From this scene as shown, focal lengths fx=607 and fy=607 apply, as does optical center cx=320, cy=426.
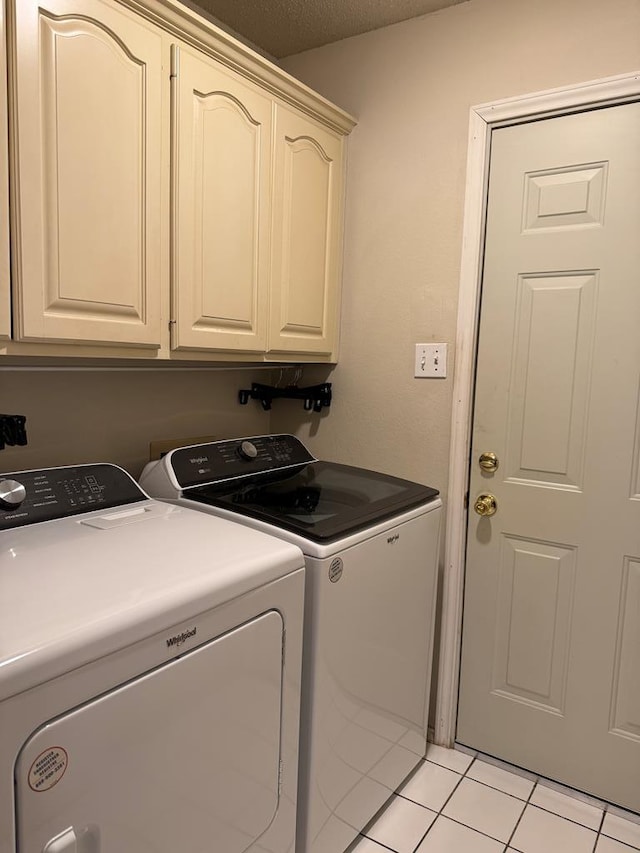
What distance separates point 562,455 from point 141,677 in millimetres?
1432

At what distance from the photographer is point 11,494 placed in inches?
53.7

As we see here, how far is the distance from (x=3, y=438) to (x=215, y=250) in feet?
2.42

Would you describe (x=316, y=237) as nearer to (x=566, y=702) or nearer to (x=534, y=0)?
(x=534, y=0)

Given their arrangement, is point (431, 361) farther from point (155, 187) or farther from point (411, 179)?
point (155, 187)

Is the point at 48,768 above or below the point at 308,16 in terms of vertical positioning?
below

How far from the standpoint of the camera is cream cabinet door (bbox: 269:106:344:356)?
1.92 meters

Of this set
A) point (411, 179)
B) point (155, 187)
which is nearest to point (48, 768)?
point (155, 187)

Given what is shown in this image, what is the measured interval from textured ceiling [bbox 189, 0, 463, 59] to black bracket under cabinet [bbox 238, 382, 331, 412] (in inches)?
49.1

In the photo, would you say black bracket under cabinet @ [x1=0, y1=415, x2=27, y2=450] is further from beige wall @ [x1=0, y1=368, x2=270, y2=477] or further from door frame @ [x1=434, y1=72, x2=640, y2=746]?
door frame @ [x1=434, y1=72, x2=640, y2=746]

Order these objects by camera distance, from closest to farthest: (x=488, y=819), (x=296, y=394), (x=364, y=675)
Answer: (x=364, y=675)
(x=488, y=819)
(x=296, y=394)

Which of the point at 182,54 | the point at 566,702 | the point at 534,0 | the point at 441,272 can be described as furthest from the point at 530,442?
the point at 182,54

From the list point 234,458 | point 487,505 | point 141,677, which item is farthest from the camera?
point 487,505

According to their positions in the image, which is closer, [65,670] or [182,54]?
[65,670]

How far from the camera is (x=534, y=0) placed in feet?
6.00
